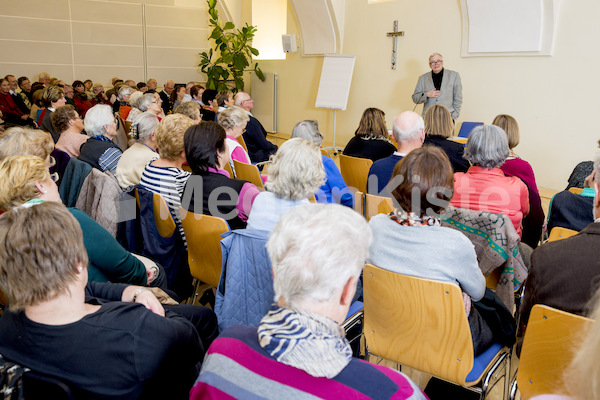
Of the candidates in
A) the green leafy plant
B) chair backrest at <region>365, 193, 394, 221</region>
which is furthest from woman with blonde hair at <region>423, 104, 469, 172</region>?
the green leafy plant

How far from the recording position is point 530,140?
250 inches

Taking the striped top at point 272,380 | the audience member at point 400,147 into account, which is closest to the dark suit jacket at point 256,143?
the audience member at point 400,147

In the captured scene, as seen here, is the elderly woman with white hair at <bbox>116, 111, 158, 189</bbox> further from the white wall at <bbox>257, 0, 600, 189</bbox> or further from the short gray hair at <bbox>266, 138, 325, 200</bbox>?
the white wall at <bbox>257, 0, 600, 189</bbox>

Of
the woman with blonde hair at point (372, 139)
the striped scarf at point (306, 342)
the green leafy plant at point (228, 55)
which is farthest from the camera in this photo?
the green leafy plant at point (228, 55)

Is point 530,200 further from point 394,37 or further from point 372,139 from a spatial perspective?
point 394,37

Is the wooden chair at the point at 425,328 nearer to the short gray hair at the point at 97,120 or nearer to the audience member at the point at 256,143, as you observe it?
the short gray hair at the point at 97,120

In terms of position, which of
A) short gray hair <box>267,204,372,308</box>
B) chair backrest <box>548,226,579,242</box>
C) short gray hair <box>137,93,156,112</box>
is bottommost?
chair backrest <box>548,226,579,242</box>

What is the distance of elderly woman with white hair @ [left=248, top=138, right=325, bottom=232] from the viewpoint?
2240 millimetres

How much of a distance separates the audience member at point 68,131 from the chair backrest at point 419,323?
309cm

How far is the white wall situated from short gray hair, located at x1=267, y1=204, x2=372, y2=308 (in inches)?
229

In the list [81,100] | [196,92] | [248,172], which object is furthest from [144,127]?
[81,100]

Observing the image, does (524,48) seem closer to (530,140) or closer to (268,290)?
(530,140)

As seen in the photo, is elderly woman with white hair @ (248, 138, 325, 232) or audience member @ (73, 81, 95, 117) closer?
elderly woman with white hair @ (248, 138, 325, 232)

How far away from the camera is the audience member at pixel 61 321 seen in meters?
1.20
